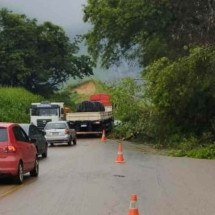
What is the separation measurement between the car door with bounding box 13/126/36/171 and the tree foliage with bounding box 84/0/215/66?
52.7 ft

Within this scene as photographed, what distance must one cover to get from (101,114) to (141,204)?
3593 centimetres

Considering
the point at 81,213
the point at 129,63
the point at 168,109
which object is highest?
Answer: the point at 129,63

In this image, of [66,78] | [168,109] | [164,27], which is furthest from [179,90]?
[66,78]

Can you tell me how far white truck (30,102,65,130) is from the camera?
4912 cm

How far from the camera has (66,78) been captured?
7919 centimetres

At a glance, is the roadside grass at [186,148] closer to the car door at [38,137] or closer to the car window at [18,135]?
the car door at [38,137]

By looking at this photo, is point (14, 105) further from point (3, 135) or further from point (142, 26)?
point (3, 135)

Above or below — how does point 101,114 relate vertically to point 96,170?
above

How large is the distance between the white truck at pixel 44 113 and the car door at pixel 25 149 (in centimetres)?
2997

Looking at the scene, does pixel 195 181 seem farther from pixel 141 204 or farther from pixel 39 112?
pixel 39 112

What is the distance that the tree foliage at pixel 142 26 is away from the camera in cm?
3675

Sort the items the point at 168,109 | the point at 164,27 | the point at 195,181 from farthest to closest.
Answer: the point at 164,27 < the point at 168,109 < the point at 195,181

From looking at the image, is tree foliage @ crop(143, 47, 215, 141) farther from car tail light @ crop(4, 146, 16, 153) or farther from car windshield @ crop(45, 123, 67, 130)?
car tail light @ crop(4, 146, 16, 153)

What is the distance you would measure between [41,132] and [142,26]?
65.1ft
